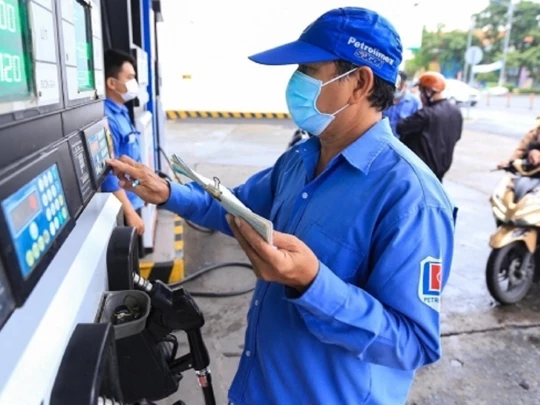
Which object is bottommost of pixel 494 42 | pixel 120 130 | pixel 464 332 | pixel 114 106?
pixel 464 332

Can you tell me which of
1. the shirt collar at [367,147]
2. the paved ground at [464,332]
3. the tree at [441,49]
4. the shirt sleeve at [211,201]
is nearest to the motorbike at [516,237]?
the paved ground at [464,332]

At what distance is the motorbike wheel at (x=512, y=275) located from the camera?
3422mm

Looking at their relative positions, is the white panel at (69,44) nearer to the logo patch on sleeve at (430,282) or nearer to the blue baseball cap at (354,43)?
the blue baseball cap at (354,43)

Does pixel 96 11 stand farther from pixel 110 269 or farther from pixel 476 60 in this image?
pixel 476 60

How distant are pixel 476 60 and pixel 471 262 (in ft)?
39.2

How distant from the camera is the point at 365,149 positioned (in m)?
1.14

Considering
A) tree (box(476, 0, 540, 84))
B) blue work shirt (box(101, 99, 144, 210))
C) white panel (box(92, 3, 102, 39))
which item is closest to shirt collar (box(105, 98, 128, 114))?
blue work shirt (box(101, 99, 144, 210))

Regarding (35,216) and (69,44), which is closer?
(35,216)

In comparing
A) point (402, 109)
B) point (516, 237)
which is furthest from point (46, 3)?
point (402, 109)

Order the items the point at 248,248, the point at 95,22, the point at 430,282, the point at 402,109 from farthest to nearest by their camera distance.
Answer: the point at 402,109 < the point at 95,22 < the point at 430,282 < the point at 248,248

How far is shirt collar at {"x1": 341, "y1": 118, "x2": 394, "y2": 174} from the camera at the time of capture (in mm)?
1119

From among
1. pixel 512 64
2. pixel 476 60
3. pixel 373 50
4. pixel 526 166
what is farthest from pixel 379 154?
pixel 512 64

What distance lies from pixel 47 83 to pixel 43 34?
77 mm

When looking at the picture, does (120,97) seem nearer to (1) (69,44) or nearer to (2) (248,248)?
(1) (69,44)
